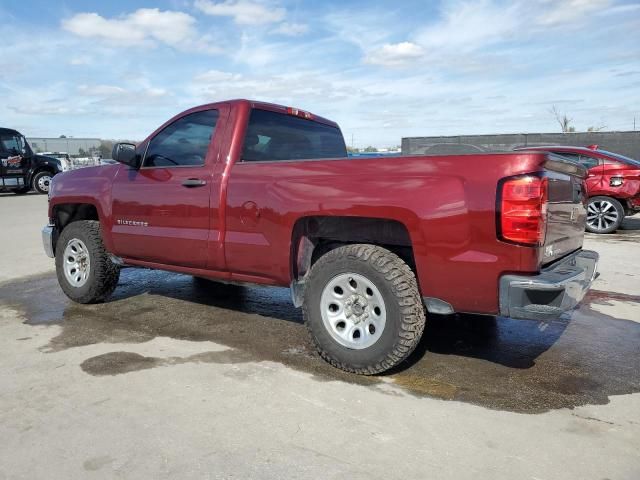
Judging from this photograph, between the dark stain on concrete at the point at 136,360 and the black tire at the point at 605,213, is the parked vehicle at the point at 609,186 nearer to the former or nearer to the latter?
the black tire at the point at 605,213

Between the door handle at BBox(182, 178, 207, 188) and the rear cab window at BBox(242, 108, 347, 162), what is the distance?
393 millimetres

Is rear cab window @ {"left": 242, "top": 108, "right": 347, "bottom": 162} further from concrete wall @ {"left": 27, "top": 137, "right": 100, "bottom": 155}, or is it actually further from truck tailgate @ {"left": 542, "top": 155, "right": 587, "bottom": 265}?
concrete wall @ {"left": 27, "top": 137, "right": 100, "bottom": 155}

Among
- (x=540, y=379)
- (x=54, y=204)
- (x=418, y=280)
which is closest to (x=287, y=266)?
(x=418, y=280)

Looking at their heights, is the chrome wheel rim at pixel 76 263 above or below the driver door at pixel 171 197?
below

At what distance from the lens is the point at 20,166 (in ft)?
65.0

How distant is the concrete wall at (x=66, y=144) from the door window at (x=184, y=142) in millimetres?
59848

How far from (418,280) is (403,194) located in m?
0.56

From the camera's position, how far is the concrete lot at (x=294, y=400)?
2.49 metres

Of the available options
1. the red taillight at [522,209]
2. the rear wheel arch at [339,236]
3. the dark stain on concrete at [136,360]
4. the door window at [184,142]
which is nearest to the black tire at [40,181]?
the door window at [184,142]

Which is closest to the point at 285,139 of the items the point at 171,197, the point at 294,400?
the point at 171,197

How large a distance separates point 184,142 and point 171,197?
54 centimetres

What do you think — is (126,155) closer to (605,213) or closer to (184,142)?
(184,142)

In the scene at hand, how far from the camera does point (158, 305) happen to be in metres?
5.35

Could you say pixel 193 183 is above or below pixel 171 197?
above
